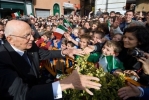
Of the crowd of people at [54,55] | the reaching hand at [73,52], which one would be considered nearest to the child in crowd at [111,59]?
the crowd of people at [54,55]

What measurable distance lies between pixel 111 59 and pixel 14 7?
71.3ft

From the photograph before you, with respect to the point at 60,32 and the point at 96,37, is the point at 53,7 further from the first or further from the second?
the point at 96,37

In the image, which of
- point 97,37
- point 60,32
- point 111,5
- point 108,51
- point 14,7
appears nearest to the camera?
point 108,51

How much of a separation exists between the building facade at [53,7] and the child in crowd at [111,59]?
22981mm

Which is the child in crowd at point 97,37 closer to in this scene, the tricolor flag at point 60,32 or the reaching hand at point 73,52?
the reaching hand at point 73,52

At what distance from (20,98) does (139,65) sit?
1.46 m

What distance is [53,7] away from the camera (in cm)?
2659

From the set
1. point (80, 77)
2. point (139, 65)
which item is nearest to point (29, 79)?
point (80, 77)

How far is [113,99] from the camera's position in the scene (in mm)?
1789

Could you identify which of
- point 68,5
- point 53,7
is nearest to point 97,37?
point 53,7

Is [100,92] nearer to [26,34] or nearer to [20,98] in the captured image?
[20,98]

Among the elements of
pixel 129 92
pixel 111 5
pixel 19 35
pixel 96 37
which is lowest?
pixel 129 92

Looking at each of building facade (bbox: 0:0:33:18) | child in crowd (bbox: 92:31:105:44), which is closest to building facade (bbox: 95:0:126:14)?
child in crowd (bbox: 92:31:105:44)

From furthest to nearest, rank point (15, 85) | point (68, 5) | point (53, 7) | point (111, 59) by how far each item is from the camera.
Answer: point (68, 5) → point (53, 7) → point (111, 59) → point (15, 85)
